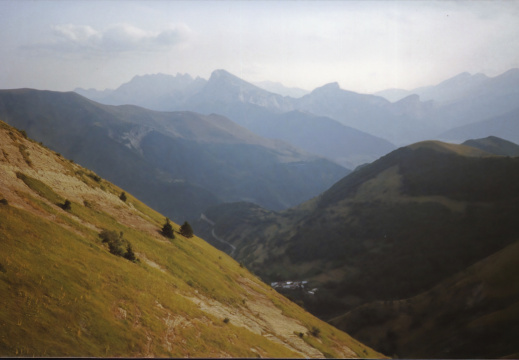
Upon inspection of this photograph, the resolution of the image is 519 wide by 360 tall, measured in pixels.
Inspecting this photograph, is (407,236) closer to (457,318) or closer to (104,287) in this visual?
(457,318)

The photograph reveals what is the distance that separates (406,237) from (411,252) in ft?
41.8

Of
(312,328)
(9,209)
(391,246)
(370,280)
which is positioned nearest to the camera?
(9,209)

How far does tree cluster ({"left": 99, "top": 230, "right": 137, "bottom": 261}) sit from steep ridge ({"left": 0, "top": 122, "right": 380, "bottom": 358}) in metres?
0.10

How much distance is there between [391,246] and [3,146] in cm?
14203

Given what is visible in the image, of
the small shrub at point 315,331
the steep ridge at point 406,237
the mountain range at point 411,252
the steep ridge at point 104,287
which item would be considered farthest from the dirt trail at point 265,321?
the steep ridge at point 406,237

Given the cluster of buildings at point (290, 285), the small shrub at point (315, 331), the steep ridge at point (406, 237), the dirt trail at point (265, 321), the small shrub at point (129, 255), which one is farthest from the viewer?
the cluster of buildings at point (290, 285)

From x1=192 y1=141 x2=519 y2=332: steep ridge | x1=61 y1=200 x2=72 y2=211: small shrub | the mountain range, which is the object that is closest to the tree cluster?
x1=61 y1=200 x2=72 y2=211: small shrub

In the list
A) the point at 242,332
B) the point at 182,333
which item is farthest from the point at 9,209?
the point at 242,332

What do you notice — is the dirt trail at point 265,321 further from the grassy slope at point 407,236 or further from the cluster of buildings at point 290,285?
the cluster of buildings at point 290,285

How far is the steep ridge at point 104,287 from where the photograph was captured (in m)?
19.1

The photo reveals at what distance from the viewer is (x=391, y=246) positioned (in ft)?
484

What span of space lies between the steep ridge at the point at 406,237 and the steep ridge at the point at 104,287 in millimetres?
88828

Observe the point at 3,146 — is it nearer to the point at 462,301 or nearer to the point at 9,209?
the point at 9,209

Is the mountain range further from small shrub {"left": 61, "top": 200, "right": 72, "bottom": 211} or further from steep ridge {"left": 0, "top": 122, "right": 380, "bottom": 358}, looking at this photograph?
small shrub {"left": 61, "top": 200, "right": 72, "bottom": 211}
